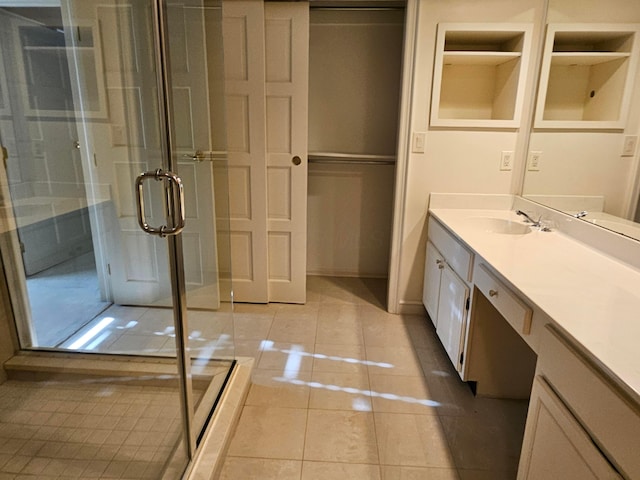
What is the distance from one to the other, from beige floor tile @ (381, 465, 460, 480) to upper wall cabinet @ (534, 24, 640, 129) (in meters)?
1.58

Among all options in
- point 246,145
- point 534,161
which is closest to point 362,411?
point 534,161

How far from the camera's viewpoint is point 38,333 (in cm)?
199

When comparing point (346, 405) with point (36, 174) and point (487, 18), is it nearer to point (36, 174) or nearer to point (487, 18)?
point (36, 174)

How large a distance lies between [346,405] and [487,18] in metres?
2.29

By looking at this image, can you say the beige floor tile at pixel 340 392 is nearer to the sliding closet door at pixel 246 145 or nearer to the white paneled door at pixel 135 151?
the white paneled door at pixel 135 151

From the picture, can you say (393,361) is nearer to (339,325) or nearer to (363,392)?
(363,392)

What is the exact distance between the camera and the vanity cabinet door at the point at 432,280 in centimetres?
232

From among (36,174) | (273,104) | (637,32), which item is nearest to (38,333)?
(36,174)

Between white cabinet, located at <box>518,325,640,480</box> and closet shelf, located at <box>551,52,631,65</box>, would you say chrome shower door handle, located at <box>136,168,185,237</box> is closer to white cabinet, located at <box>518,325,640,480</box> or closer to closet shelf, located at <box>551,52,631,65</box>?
white cabinet, located at <box>518,325,640,480</box>

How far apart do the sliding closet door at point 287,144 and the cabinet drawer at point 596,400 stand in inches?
78.4

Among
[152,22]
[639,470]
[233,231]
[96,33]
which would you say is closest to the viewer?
[639,470]

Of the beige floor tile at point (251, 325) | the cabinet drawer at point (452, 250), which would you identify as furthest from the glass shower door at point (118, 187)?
the cabinet drawer at point (452, 250)

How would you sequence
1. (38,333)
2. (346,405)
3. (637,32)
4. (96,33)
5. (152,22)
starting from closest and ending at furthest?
(152,22), (637,32), (346,405), (38,333), (96,33)

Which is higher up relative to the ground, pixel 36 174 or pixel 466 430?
pixel 36 174
